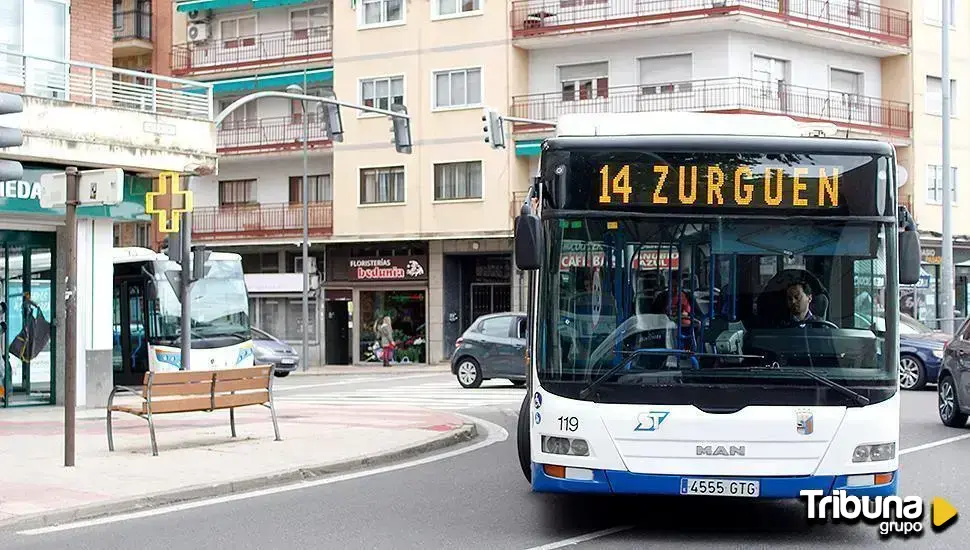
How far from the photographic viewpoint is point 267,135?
47562 millimetres

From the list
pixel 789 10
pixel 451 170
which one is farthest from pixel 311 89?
pixel 789 10

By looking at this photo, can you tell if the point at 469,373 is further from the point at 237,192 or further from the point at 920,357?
the point at 237,192

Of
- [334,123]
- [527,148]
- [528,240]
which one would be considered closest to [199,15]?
[527,148]

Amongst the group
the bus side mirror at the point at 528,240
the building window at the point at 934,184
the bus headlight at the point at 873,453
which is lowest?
the bus headlight at the point at 873,453

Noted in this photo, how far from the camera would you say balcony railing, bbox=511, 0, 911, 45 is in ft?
128

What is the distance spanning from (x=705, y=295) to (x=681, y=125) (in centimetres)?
152

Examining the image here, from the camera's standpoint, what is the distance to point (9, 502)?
35.3 ft

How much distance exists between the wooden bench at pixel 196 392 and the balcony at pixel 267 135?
30.9m

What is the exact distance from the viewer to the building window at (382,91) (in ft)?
145

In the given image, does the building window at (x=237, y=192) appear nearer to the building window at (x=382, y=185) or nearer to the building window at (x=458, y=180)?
the building window at (x=382, y=185)

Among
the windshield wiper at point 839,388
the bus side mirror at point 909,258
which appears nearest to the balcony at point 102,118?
the windshield wiper at point 839,388

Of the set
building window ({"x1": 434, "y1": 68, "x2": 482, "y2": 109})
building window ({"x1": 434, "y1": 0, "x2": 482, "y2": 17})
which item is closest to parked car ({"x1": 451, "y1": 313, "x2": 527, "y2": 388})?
building window ({"x1": 434, "y1": 68, "x2": 482, "y2": 109})

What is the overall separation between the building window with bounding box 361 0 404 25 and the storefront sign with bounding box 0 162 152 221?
916 inches

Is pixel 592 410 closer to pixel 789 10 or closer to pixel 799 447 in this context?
pixel 799 447
